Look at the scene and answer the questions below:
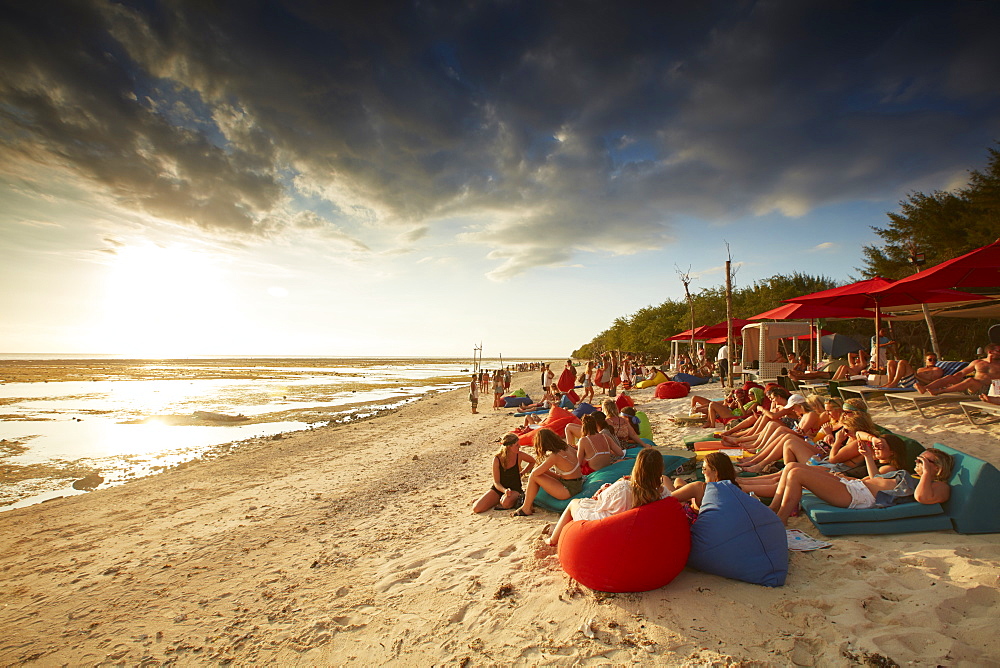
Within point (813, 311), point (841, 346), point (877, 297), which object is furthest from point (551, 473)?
point (841, 346)

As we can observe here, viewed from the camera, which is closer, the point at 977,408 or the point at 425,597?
the point at 425,597

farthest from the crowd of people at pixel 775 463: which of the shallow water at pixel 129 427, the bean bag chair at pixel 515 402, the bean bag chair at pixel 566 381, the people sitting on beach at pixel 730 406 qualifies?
the bean bag chair at pixel 515 402

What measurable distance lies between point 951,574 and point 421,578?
142 inches

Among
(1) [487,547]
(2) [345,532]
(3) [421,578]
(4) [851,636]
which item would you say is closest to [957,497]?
(4) [851,636]

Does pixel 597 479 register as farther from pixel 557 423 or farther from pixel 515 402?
pixel 515 402

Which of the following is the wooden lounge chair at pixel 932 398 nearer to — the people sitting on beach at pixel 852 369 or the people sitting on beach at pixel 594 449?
the people sitting on beach at pixel 852 369

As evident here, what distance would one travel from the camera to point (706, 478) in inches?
161

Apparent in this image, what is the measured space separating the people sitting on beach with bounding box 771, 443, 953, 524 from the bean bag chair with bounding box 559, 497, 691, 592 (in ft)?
4.55

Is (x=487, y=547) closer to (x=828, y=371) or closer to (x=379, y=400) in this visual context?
(x=828, y=371)

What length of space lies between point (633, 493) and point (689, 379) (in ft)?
48.2

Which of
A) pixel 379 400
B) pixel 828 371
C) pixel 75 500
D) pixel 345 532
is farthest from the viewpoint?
pixel 379 400

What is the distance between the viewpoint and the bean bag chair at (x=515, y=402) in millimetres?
16250

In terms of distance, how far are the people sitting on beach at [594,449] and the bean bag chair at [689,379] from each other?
11593 millimetres

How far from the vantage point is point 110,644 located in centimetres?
329
